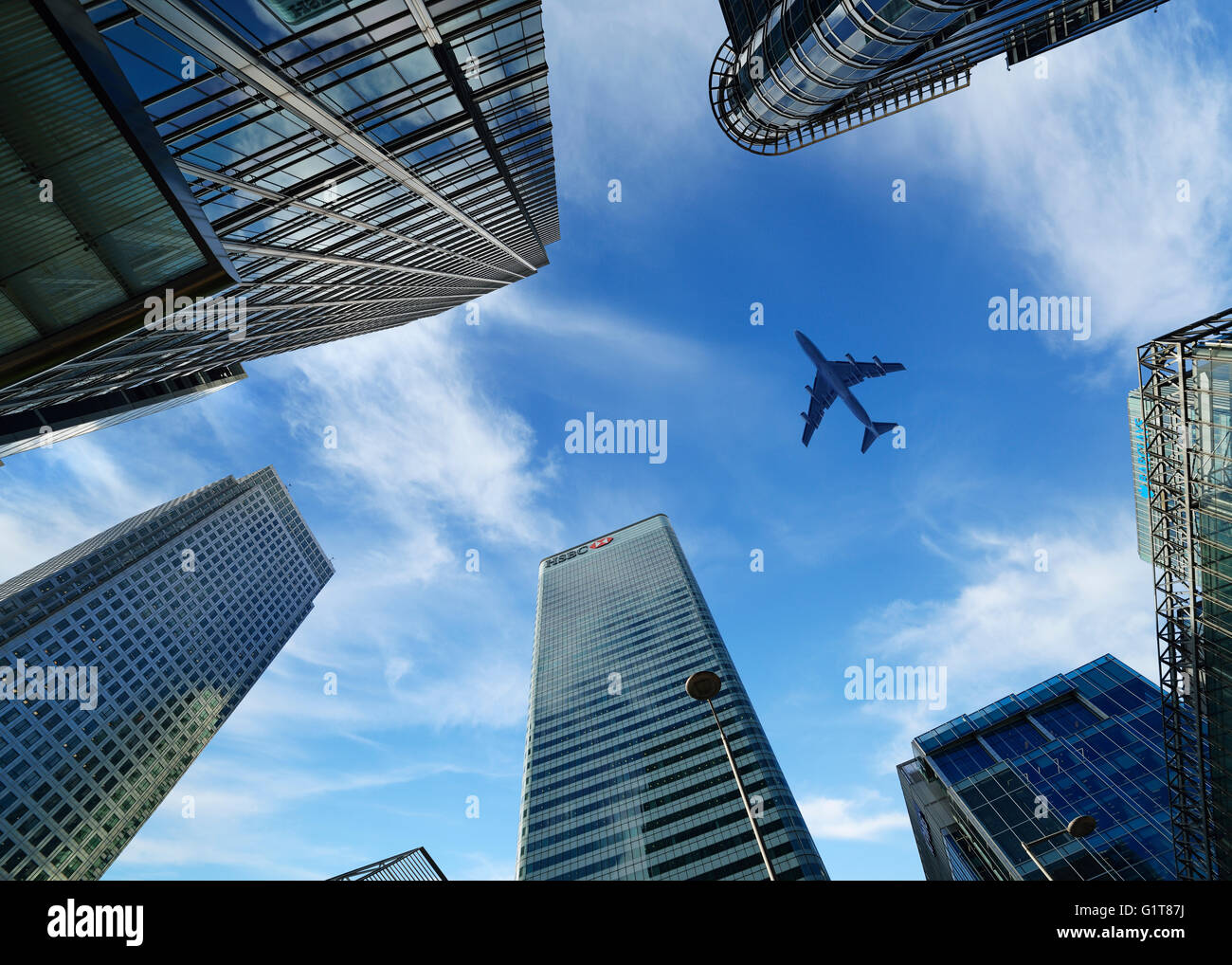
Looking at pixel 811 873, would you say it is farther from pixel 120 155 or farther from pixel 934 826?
pixel 120 155

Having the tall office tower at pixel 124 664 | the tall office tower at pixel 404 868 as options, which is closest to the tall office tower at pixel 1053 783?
the tall office tower at pixel 404 868

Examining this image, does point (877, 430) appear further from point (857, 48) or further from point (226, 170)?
point (226, 170)

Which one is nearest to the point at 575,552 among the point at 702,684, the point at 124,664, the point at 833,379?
the point at 833,379

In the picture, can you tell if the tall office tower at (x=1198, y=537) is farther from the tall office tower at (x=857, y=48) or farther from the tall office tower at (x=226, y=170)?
the tall office tower at (x=226, y=170)

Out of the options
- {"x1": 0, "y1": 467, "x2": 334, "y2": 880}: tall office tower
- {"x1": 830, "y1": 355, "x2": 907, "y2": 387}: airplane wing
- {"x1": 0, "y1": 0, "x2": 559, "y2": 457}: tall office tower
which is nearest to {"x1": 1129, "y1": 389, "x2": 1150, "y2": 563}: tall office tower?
{"x1": 830, "y1": 355, "x2": 907, "y2": 387}: airplane wing

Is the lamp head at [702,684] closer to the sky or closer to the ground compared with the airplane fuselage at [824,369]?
closer to the ground

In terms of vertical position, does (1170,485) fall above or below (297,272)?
below
